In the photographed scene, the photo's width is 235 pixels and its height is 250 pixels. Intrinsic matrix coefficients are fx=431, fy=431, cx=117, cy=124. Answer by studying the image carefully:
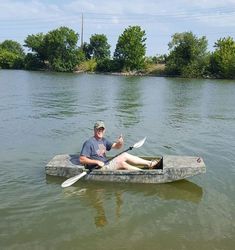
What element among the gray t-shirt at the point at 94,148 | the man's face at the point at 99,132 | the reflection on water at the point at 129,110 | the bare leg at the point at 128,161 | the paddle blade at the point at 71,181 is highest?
the man's face at the point at 99,132

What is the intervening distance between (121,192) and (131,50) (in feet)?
282

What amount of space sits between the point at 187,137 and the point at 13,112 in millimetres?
10552

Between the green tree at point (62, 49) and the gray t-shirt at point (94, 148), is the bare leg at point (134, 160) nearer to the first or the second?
the gray t-shirt at point (94, 148)

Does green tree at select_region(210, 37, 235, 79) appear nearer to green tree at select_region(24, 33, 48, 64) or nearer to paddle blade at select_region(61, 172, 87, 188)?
green tree at select_region(24, 33, 48, 64)

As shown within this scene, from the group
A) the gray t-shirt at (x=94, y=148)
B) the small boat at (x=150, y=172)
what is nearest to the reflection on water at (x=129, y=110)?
the gray t-shirt at (x=94, y=148)

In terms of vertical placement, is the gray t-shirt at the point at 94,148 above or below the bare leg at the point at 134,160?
above

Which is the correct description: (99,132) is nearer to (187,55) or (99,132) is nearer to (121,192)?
(121,192)

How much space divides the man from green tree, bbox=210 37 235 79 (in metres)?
70.5

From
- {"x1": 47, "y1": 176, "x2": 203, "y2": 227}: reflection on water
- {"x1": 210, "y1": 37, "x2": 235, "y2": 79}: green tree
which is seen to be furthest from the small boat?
{"x1": 210, "y1": 37, "x2": 235, "y2": 79}: green tree

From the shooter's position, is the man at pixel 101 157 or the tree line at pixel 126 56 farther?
the tree line at pixel 126 56

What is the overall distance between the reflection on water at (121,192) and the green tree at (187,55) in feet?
239

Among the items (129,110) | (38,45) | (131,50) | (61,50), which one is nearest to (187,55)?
(131,50)

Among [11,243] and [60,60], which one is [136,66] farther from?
[11,243]

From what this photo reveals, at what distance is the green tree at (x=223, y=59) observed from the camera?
78625 mm
